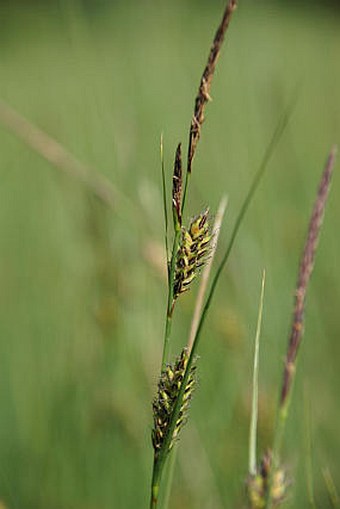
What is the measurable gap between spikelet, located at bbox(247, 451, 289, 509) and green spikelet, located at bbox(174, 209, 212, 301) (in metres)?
0.07

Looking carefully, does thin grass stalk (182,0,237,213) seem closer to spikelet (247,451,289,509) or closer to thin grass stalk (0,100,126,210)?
spikelet (247,451,289,509)

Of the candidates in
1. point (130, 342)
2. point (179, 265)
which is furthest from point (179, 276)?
point (130, 342)

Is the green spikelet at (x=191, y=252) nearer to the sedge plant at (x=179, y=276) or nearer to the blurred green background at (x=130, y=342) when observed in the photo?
the sedge plant at (x=179, y=276)

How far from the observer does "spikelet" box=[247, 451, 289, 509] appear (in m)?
0.28

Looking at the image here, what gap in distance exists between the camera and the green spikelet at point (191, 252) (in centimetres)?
25

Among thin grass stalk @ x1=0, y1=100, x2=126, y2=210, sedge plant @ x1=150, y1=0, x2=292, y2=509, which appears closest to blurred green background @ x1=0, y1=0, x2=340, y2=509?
thin grass stalk @ x1=0, y1=100, x2=126, y2=210

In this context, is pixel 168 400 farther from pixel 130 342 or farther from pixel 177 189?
pixel 130 342

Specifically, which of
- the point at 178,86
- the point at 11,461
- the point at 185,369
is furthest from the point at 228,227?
the point at 178,86

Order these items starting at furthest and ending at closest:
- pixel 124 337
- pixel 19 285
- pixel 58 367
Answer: pixel 19 285 < pixel 58 367 < pixel 124 337

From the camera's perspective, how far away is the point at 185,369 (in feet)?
0.85

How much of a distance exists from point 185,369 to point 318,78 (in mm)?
4015

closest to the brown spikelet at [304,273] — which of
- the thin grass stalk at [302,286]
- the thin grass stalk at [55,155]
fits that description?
Answer: the thin grass stalk at [302,286]

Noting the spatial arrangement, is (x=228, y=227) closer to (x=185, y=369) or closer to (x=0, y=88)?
(x=185, y=369)

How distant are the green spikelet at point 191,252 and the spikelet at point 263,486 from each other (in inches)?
2.9
